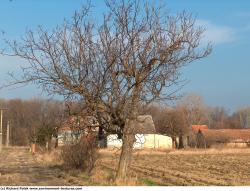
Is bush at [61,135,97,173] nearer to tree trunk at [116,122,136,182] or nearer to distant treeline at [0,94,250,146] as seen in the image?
tree trunk at [116,122,136,182]

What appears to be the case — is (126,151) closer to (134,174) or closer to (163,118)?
(134,174)

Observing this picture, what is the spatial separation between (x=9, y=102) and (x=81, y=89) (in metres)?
98.8

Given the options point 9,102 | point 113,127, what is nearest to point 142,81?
point 113,127

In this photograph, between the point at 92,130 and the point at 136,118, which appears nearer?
the point at 136,118

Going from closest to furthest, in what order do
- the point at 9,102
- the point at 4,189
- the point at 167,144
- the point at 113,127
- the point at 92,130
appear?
the point at 4,189 → the point at 113,127 → the point at 92,130 → the point at 167,144 → the point at 9,102

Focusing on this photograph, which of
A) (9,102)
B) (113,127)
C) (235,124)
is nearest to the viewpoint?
(113,127)

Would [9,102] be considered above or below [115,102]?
above

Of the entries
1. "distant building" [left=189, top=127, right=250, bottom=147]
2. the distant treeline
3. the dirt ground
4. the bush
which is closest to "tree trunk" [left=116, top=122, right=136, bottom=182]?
the dirt ground

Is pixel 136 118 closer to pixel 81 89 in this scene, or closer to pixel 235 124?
pixel 81 89

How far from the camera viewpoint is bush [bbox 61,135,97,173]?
2433 centimetres

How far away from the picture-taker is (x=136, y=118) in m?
17.2

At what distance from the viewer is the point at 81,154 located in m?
25.2

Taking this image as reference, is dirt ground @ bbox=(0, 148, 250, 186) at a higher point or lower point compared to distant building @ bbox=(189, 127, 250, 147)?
lower

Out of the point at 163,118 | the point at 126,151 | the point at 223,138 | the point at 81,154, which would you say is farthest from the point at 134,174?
the point at 223,138
